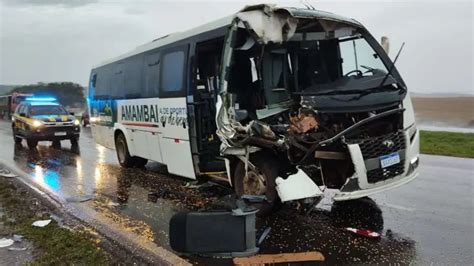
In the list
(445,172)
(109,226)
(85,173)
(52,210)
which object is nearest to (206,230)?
(109,226)

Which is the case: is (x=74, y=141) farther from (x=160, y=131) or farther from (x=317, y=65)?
(x=317, y=65)

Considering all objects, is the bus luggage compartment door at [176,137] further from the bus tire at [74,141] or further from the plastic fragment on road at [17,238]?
the bus tire at [74,141]

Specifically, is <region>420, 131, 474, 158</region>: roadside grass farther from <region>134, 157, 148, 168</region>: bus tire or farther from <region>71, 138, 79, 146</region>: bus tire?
<region>71, 138, 79, 146</region>: bus tire

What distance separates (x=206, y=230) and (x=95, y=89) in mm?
10175

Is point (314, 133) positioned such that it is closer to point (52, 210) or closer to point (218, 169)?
point (218, 169)

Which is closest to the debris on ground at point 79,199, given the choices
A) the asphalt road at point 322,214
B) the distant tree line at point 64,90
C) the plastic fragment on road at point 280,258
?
the asphalt road at point 322,214

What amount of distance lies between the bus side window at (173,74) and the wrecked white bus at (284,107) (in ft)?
0.06

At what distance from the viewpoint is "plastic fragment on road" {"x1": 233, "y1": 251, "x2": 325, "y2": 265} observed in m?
4.66

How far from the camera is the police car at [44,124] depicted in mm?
17406

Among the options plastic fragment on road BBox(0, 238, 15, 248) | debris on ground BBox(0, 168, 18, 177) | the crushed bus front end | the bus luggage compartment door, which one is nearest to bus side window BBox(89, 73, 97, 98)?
debris on ground BBox(0, 168, 18, 177)

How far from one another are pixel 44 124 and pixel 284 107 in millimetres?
13267

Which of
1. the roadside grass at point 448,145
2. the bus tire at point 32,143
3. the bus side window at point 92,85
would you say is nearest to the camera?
the bus side window at point 92,85

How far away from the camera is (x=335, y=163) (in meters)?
6.25

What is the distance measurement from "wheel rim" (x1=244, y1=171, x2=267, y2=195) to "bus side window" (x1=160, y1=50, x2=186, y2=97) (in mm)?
2510
